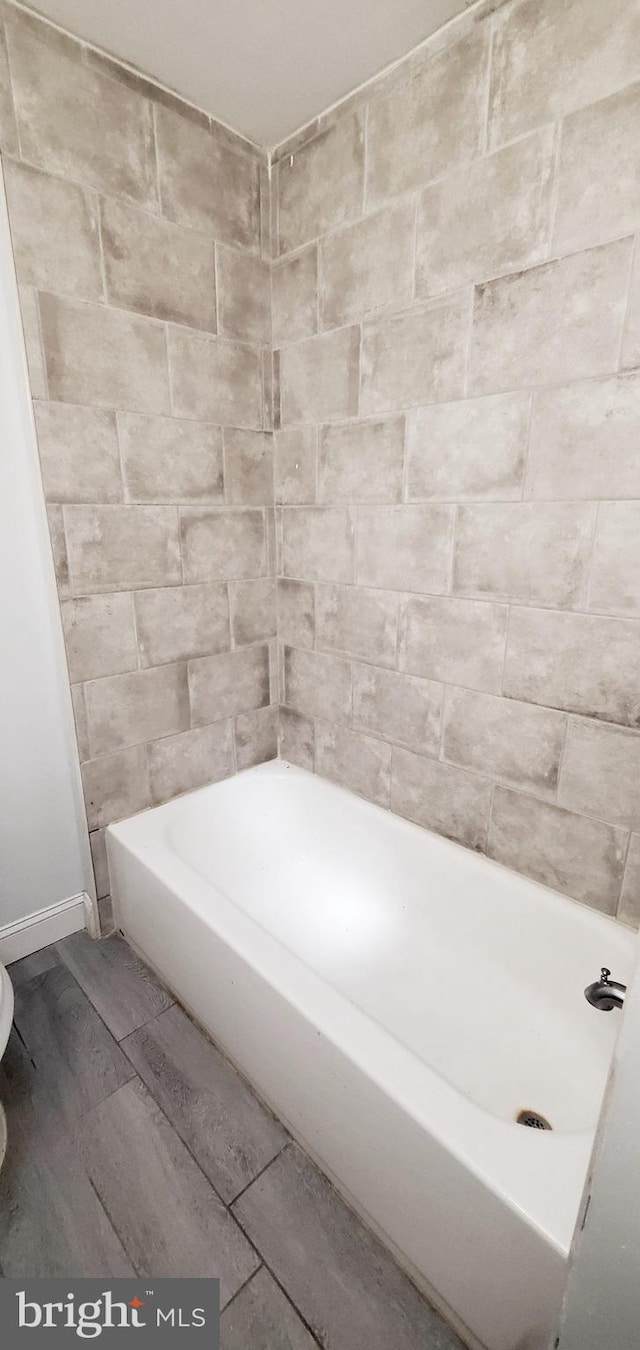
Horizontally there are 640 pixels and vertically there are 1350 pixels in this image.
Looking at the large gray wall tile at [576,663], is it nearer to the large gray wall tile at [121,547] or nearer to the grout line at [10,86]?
the large gray wall tile at [121,547]

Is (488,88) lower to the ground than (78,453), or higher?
higher

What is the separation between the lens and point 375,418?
5.13 feet

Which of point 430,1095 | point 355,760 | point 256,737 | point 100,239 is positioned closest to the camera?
point 430,1095

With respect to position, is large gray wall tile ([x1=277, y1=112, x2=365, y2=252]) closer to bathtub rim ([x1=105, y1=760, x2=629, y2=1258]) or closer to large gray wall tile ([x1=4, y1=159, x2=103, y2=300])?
large gray wall tile ([x1=4, y1=159, x2=103, y2=300])

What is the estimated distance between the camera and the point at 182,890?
145 centimetres

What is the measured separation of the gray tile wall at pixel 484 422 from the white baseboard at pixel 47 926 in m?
1.03

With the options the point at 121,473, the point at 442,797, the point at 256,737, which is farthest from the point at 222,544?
the point at 442,797

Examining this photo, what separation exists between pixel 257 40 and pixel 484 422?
103 cm

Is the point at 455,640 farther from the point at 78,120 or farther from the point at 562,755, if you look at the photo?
the point at 78,120

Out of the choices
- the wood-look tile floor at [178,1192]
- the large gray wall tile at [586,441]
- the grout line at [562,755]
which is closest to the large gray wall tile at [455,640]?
the grout line at [562,755]

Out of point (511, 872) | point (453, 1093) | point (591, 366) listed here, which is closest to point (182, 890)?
point (453, 1093)

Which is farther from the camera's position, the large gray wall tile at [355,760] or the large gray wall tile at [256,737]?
the large gray wall tile at [256,737]

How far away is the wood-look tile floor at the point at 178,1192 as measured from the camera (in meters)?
0.98

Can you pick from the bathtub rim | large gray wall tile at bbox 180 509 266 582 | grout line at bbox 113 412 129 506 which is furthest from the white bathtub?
grout line at bbox 113 412 129 506
